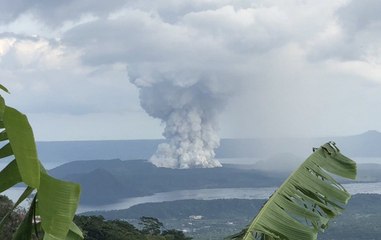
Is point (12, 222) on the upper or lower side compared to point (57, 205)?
lower

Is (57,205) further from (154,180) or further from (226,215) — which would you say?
(154,180)

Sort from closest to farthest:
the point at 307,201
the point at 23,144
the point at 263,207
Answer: the point at 23,144, the point at 263,207, the point at 307,201

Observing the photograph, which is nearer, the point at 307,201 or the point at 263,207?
the point at 263,207

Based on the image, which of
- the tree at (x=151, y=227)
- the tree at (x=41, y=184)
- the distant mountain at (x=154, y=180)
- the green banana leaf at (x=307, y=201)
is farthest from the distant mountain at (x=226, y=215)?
the tree at (x=41, y=184)

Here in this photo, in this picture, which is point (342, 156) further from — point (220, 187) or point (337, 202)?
point (220, 187)

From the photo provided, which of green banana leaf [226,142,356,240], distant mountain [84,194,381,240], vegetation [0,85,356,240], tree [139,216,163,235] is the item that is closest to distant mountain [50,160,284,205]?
distant mountain [84,194,381,240]

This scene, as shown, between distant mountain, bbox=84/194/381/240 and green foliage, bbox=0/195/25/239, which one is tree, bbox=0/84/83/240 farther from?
distant mountain, bbox=84/194/381/240

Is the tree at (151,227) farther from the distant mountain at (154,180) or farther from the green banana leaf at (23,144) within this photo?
the distant mountain at (154,180)

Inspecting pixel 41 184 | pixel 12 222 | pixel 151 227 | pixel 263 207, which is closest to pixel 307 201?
pixel 263 207
